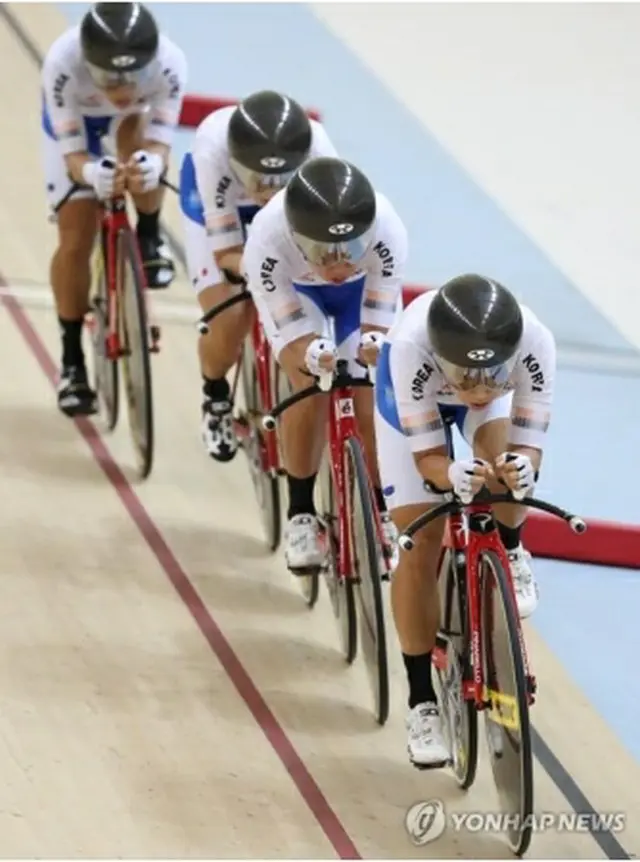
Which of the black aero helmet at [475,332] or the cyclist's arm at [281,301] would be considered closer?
the black aero helmet at [475,332]

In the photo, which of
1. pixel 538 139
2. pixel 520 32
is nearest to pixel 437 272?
pixel 538 139

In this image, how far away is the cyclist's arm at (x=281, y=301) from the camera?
12.8ft

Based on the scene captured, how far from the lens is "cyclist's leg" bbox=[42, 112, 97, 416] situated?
4.94 meters

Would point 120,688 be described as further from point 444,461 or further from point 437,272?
point 437,272

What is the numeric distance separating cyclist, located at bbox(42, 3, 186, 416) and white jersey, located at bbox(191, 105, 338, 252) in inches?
Answer: 12.2

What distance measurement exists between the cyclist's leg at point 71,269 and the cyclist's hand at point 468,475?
206cm

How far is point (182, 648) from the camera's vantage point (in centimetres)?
432

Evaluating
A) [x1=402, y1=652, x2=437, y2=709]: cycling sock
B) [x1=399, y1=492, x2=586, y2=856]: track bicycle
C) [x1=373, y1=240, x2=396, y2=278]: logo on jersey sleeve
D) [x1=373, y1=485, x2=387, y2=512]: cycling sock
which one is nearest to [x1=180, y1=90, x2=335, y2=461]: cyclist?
[x1=373, y1=240, x2=396, y2=278]: logo on jersey sleeve

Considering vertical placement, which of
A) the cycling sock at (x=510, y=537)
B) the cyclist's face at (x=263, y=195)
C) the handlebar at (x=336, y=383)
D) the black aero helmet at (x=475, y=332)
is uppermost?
the black aero helmet at (x=475, y=332)

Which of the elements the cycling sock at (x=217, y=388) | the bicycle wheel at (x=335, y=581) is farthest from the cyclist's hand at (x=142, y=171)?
the bicycle wheel at (x=335, y=581)

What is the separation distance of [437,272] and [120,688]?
2590 mm

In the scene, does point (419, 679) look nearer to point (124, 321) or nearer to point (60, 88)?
point (124, 321)

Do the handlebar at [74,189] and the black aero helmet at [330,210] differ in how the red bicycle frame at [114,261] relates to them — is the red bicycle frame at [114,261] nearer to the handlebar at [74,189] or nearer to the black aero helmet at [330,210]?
the handlebar at [74,189]

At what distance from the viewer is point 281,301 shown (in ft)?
12.8
